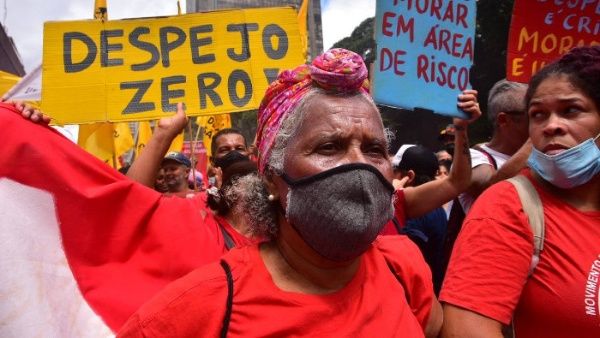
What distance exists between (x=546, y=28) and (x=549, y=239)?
7.23ft

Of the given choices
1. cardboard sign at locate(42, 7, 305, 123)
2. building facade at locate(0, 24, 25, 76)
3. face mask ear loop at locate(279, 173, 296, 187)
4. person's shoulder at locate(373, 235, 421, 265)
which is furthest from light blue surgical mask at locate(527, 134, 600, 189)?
building facade at locate(0, 24, 25, 76)

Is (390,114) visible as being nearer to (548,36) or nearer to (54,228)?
(548,36)

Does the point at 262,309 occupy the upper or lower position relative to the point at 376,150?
lower

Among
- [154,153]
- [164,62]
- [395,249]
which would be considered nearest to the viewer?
[395,249]

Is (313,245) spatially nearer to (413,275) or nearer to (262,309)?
(262,309)

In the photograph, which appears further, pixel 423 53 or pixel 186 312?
pixel 423 53

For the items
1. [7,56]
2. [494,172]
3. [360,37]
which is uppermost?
[494,172]

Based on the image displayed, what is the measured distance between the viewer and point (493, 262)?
1.78 m

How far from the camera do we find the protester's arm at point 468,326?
1.70 metres

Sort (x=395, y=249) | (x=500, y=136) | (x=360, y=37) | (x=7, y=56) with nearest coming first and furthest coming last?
(x=395, y=249), (x=500, y=136), (x=7, y=56), (x=360, y=37)

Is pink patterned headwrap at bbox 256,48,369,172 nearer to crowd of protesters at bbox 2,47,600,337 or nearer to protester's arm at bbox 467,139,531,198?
crowd of protesters at bbox 2,47,600,337

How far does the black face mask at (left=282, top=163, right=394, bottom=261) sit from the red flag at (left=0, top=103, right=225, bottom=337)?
0.73 m

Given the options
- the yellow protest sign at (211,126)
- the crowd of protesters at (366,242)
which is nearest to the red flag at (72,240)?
the crowd of protesters at (366,242)

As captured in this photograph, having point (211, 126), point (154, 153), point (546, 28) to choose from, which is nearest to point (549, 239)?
point (154, 153)
